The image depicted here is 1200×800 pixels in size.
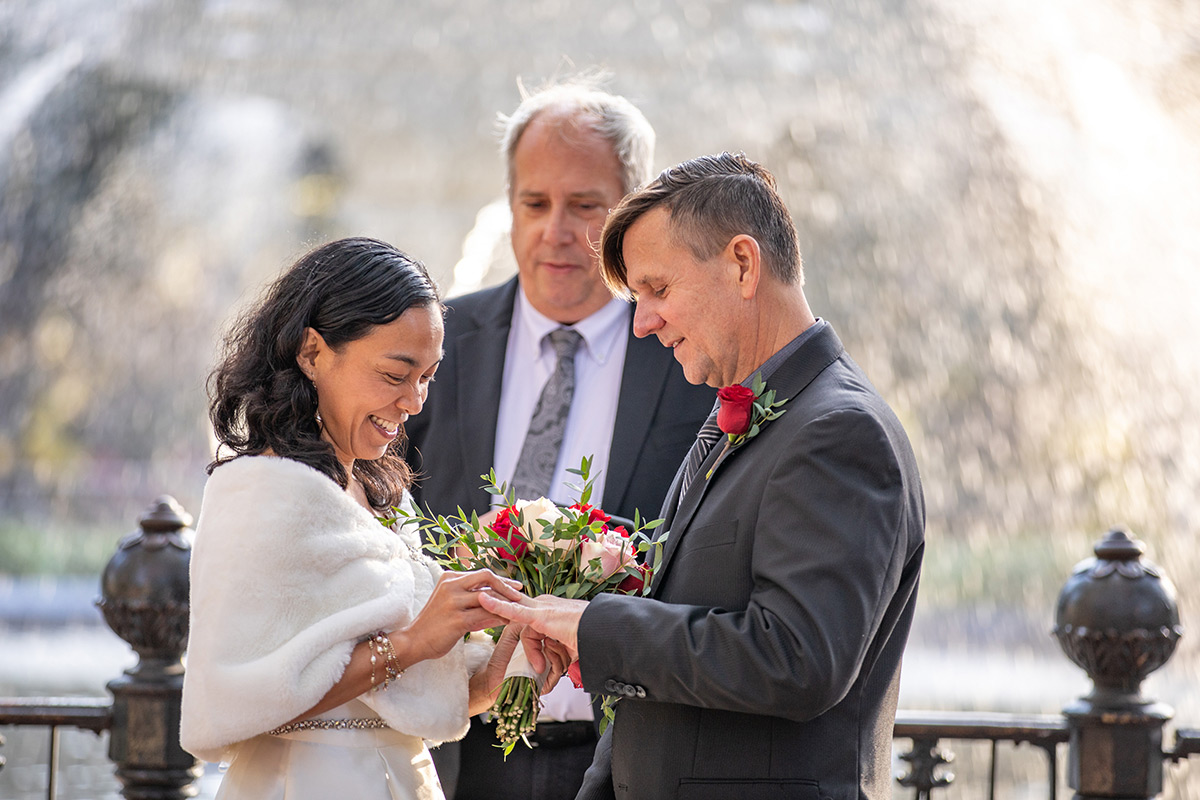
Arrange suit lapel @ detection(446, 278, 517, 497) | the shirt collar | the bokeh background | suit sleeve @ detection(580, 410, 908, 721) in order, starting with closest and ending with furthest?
suit sleeve @ detection(580, 410, 908, 721)
suit lapel @ detection(446, 278, 517, 497)
the shirt collar
the bokeh background

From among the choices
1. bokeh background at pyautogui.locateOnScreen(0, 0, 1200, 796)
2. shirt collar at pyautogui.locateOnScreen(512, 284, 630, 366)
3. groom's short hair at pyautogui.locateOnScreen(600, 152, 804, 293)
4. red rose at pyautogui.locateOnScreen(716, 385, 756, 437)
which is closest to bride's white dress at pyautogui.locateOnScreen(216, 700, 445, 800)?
red rose at pyautogui.locateOnScreen(716, 385, 756, 437)

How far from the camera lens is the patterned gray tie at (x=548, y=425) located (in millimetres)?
3865

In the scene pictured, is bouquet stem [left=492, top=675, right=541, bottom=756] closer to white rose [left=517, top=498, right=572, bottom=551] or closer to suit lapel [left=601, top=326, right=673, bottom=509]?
white rose [left=517, top=498, right=572, bottom=551]

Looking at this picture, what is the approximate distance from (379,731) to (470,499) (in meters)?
1.10

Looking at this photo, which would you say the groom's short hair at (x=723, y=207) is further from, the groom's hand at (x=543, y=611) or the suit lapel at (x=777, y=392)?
the groom's hand at (x=543, y=611)

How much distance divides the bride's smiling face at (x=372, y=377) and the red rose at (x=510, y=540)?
0.31 metres

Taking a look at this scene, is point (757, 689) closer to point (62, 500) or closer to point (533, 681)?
point (533, 681)

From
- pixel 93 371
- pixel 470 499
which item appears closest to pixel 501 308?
pixel 470 499

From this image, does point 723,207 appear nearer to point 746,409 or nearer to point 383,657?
point 746,409

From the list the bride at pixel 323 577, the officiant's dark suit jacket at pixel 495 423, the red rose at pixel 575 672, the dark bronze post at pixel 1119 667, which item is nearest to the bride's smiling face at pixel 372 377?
the bride at pixel 323 577

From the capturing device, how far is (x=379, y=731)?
2.83 metres

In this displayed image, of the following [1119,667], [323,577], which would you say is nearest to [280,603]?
[323,577]

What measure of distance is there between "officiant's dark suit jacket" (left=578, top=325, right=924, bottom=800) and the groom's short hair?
19 cm

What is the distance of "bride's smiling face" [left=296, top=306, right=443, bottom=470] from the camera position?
285 centimetres
